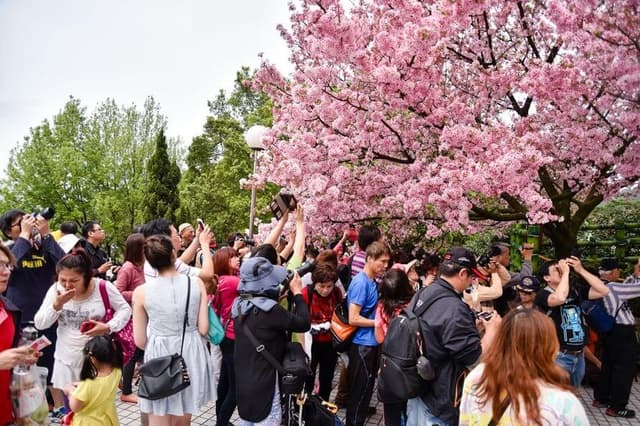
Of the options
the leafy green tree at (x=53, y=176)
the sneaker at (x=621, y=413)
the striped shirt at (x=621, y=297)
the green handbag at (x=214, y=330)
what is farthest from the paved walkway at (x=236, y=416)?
the leafy green tree at (x=53, y=176)

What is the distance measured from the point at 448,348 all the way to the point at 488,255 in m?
2.29

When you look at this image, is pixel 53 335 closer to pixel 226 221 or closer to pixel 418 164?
pixel 418 164

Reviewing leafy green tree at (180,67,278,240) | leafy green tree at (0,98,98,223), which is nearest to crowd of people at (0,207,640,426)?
leafy green tree at (180,67,278,240)

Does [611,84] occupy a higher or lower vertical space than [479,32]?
lower

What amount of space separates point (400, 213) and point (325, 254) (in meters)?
2.77

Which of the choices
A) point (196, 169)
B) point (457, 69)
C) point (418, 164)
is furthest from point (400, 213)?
point (196, 169)

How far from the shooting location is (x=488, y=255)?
4.88m

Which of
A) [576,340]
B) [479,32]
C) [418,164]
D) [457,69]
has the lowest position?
[576,340]

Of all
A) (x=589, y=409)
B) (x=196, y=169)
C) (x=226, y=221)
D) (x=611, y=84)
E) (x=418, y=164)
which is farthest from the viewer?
(x=196, y=169)

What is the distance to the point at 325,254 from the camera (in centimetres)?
473

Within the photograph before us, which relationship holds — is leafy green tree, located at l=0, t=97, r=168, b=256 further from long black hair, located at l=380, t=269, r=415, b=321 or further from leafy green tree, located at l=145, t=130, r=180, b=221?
long black hair, located at l=380, t=269, r=415, b=321

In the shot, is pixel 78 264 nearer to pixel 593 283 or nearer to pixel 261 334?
pixel 261 334

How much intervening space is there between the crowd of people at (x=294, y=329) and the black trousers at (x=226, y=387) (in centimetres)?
1

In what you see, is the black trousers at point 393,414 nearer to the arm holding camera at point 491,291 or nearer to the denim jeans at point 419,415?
the denim jeans at point 419,415
